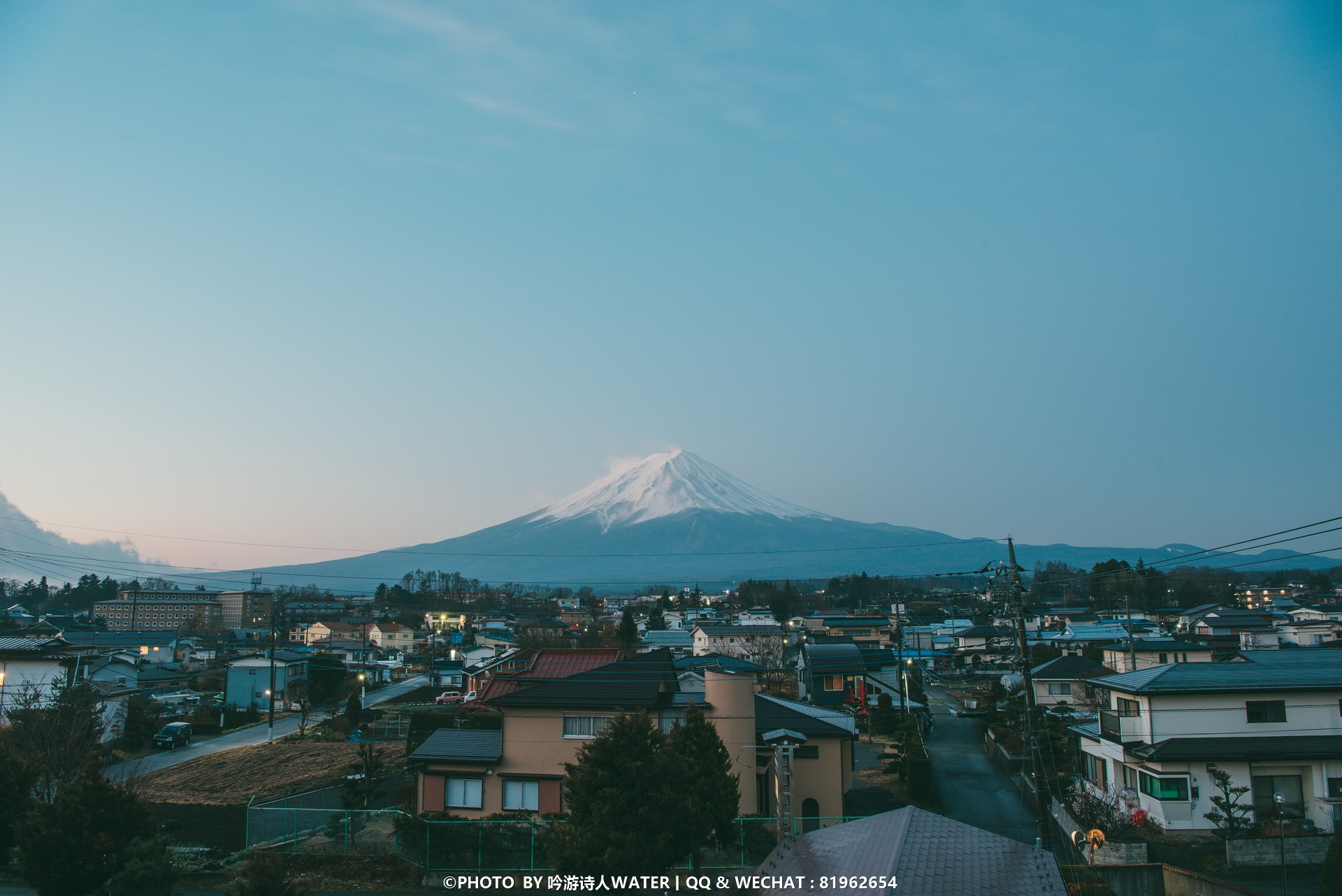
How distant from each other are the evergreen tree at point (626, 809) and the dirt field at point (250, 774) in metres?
13.2

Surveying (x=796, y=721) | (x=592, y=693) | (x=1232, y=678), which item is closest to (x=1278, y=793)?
(x=1232, y=678)

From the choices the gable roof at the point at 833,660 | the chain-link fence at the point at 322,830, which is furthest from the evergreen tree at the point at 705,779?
the gable roof at the point at 833,660

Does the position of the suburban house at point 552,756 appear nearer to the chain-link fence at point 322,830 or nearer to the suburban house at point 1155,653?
the chain-link fence at point 322,830

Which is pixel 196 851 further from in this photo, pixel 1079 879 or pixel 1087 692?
pixel 1087 692

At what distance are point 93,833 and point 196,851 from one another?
520 cm

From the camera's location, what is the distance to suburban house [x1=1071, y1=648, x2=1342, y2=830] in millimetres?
16188

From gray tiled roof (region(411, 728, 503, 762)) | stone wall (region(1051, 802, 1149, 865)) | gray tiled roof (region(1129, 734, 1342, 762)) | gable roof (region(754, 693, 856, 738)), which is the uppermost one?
gable roof (region(754, 693, 856, 738))

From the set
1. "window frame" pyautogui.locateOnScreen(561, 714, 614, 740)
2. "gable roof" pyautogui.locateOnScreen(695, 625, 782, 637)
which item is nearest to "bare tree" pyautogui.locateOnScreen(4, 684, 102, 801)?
"window frame" pyautogui.locateOnScreen(561, 714, 614, 740)

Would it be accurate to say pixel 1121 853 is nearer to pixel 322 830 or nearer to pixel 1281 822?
pixel 1281 822

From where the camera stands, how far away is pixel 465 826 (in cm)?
1502

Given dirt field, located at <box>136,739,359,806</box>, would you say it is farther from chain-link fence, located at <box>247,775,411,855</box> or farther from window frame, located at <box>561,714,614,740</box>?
window frame, located at <box>561,714,614,740</box>

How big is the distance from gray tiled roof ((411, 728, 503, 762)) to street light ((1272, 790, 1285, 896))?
13.7 m

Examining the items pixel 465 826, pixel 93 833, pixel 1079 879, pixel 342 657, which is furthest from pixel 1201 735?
pixel 342 657

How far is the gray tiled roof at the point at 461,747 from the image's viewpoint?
17312mm
